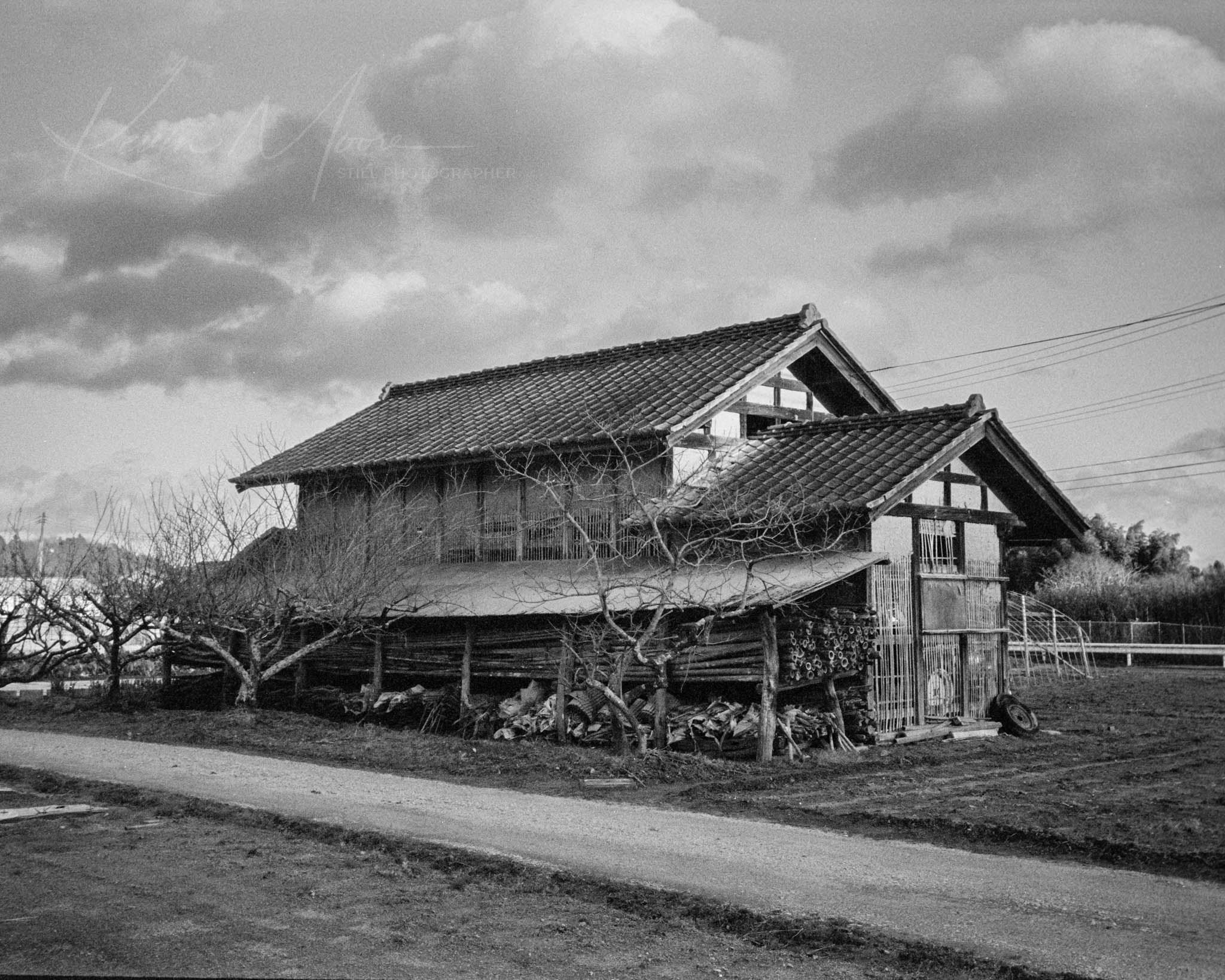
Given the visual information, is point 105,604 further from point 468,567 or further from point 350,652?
point 468,567

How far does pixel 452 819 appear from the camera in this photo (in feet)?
35.2

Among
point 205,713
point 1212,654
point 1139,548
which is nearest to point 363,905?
point 205,713

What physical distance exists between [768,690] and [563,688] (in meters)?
3.17

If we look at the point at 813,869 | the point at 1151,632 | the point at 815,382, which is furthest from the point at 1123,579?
the point at 813,869

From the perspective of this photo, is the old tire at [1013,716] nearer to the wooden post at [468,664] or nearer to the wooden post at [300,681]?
the wooden post at [468,664]

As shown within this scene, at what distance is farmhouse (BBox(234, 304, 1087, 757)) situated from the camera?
53.9ft

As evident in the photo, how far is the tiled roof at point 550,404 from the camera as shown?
20.2 meters

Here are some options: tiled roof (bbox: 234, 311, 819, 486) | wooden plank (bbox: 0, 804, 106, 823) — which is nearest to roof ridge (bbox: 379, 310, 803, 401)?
tiled roof (bbox: 234, 311, 819, 486)

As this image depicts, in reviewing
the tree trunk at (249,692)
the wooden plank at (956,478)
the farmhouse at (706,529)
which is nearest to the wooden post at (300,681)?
the farmhouse at (706,529)

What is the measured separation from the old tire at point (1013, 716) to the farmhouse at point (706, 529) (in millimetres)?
253

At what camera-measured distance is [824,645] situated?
1612 centimetres

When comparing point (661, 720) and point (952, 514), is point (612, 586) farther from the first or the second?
point (952, 514)

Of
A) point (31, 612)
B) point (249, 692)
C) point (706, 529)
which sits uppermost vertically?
point (706, 529)

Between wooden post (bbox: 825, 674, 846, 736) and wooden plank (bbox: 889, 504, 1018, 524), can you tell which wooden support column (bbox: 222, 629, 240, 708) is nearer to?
wooden post (bbox: 825, 674, 846, 736)
